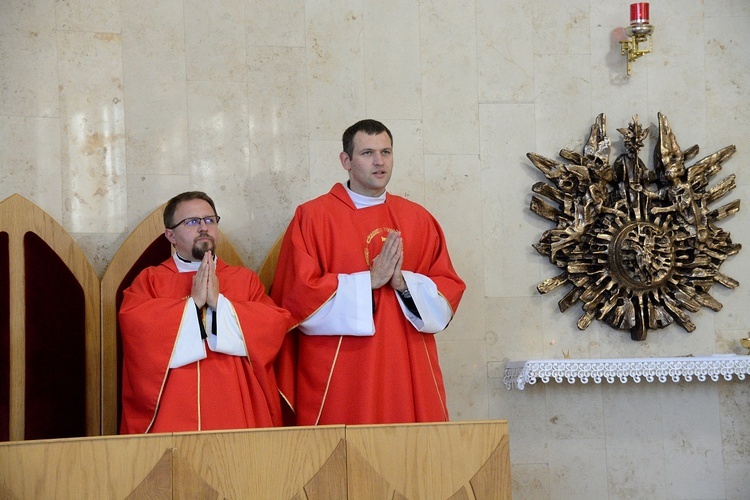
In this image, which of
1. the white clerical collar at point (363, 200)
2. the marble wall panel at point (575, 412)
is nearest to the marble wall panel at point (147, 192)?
the white clerical collar at point (363, 200)

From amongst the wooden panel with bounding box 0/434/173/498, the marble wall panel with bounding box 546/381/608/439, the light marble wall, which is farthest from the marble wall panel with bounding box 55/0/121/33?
the marble wall panel with bounding box 546/381/608/439

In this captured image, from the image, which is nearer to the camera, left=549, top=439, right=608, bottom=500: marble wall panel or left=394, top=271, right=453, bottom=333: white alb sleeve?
left=394, top=271, right=453, bottom=333: white alb sleeve

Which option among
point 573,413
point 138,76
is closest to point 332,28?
point 138,76

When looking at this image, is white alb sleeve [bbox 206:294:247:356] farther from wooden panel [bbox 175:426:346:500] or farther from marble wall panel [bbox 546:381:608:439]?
marble wall panel [bbox 546:381:608:439]

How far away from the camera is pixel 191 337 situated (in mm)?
4148

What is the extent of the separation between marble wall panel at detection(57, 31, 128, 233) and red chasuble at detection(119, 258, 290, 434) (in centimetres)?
90

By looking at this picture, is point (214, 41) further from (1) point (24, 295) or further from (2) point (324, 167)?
(1) point (24, 295)

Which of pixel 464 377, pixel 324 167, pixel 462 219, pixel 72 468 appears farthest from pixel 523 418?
pixel 72 468

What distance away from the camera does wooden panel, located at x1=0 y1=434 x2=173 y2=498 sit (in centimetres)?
330

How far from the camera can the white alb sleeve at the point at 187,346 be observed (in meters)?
4.14

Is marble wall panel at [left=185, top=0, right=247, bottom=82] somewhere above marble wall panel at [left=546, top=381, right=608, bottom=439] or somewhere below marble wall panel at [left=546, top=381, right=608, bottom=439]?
above

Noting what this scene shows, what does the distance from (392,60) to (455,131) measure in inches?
20.8

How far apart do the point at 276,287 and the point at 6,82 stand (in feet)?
5.89

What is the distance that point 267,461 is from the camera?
11.3 feet
